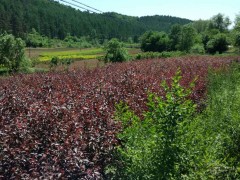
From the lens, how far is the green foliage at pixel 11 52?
3050 cm

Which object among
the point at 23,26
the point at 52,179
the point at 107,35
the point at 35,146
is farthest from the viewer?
the point at 107,35

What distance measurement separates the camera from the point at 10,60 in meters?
30.7

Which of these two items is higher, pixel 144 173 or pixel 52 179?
pixel 52 179

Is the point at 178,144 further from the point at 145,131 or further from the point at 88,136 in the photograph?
the point at 88,136

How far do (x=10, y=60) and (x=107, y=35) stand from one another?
108629mm

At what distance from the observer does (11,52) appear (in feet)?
101

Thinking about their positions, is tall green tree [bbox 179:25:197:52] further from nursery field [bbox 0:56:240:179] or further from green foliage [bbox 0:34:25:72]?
nursery field [bbox 0:56:240:179]

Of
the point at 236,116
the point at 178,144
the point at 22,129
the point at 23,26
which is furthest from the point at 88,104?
the point at 23,26

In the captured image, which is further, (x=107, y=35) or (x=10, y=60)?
(x=107, y=35)

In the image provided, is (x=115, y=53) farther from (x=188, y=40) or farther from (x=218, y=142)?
Result: (x=188, y=40)

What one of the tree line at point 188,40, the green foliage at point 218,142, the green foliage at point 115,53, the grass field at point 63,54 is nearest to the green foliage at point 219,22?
the tree line at point 188,40

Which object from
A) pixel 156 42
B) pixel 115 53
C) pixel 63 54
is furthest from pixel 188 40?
pixel 115 53

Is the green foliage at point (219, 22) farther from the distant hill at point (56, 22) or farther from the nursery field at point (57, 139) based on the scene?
the nursery field at point (57, 139)

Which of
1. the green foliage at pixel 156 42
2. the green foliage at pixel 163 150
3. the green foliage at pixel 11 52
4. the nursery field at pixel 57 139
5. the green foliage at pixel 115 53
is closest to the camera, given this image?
the nursery field at pixel 57 139
